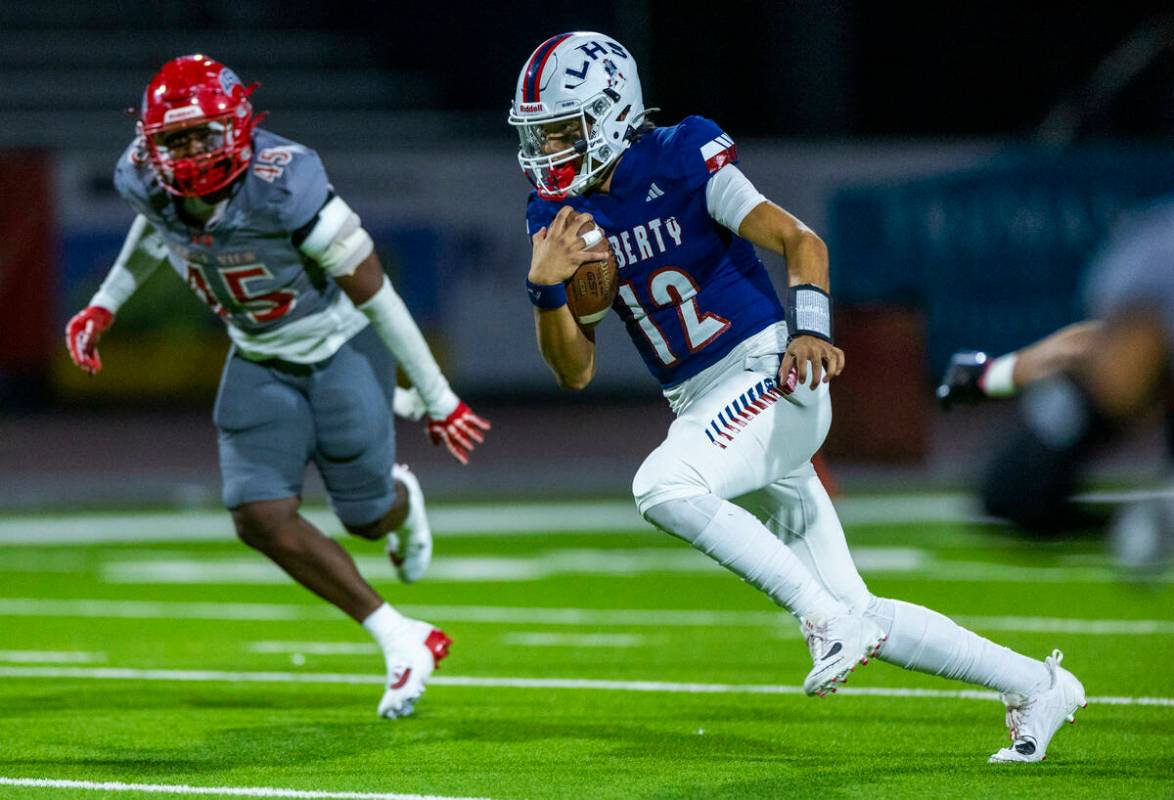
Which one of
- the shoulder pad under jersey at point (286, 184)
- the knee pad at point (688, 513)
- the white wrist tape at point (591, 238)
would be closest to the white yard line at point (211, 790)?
the knee pad at point (688, 513)

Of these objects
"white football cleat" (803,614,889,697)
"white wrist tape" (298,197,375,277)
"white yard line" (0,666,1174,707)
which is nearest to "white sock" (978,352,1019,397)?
"white football cleat" (803,614,889,697)

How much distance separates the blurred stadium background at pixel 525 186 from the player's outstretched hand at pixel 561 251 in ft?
27.8

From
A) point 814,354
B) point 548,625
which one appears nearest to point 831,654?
point 814,354

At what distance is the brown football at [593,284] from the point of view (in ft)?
15.4

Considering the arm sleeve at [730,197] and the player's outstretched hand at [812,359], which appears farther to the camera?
the arm sleeve at [730,197]

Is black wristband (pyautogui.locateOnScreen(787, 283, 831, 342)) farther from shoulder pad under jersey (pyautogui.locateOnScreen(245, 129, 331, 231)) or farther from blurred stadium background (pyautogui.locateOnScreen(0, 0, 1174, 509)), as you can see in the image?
blurred stadium background (pyautogui.locateOnScreen(0, 0, 1174, 509))

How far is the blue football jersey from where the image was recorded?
479 cm

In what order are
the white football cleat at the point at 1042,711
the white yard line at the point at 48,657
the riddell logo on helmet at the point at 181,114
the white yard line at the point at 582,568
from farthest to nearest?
the white yard line at the point at 582,568 < the white yard line at the point at 48,657 < the riddell logo on helmet at the point at 181,114 < the white football cleat at the point at 1042,711

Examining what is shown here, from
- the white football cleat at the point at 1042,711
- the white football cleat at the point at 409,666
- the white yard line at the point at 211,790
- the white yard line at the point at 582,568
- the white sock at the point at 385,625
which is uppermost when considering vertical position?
the white football cleat at the point at 1042,711

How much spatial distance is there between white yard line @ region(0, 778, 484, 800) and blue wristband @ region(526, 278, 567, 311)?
3.92 ft

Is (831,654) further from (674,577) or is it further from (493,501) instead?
(493,501)

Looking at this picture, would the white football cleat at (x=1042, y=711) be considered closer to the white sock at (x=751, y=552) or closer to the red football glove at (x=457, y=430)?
the white sock at (x=751, y=552)

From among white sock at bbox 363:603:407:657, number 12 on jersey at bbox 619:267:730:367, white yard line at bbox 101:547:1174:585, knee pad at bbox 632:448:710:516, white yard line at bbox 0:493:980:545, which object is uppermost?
number 12 on jersey at bbox 619:267:730:367

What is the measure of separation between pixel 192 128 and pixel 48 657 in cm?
244
